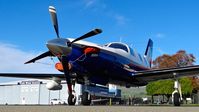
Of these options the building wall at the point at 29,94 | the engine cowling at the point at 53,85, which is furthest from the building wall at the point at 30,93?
the engine cowling at the point at 53,85

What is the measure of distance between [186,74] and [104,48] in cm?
575

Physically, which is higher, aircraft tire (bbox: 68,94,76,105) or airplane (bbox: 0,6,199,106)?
airplane (bbox: 0,6,199,106)

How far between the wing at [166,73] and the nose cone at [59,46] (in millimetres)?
6251

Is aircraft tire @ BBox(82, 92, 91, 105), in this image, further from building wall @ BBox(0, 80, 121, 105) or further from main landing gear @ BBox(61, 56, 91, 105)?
building wall @ BBox(0, 80, 121, 105)

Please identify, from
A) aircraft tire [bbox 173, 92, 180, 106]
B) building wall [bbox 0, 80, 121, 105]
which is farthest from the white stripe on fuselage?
building wall [bbox 0, 80, 121, 105]

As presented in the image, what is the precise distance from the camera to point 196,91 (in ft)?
301

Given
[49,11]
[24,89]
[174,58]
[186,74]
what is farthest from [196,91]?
[49,11]

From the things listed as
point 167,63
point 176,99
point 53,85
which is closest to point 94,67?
point 53,85

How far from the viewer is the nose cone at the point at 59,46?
1712 cm

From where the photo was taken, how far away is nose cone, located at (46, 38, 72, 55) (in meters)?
17.1

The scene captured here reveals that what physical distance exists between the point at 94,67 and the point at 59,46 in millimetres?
3348

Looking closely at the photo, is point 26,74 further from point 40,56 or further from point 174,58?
point 174,58

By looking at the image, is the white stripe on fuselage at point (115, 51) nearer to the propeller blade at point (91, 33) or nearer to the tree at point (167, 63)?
the propeller blade at point (91, 33)

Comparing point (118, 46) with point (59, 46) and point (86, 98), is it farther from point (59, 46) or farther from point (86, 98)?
point (59, 46)
